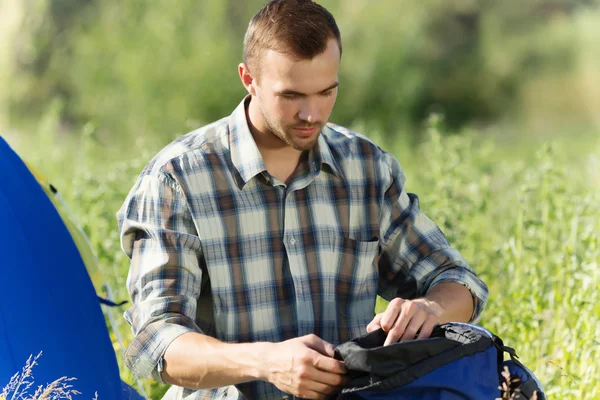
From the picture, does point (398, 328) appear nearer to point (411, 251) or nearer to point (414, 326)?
point (414, 326)

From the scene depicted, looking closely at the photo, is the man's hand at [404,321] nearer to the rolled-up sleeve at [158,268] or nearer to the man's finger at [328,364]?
the man's finger at [328,364]

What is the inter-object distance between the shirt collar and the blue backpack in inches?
19.4

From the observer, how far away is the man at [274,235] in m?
1.94

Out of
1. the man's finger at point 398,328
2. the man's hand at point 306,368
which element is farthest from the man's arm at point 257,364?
the man's finger at point 398,328

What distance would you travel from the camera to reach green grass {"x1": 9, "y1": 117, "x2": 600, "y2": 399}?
2.64 m

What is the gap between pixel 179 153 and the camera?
207cm

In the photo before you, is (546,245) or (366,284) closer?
(366,284)

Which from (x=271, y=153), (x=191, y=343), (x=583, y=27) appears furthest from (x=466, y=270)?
(x=583, y=27)

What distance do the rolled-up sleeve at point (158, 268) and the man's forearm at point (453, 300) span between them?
0.51 meters

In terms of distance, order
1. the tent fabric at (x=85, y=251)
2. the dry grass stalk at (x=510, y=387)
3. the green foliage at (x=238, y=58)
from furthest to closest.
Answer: the green foliage at (x=238, y=58)
the tent fabric at (x=85, y=251)
the dry grass stalk at (x=510, y=387)

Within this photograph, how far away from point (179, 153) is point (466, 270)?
26.8 inches

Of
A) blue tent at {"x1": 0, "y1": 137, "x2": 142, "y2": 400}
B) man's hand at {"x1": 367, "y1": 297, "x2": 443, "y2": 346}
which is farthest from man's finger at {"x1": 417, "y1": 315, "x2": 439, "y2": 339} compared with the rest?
blue tent at {"x1": 0, "y1": 137, "x2": 142, "y2": 400}

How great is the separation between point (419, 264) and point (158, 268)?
603 millimetres

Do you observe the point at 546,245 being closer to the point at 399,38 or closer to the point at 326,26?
the point at 326,26
